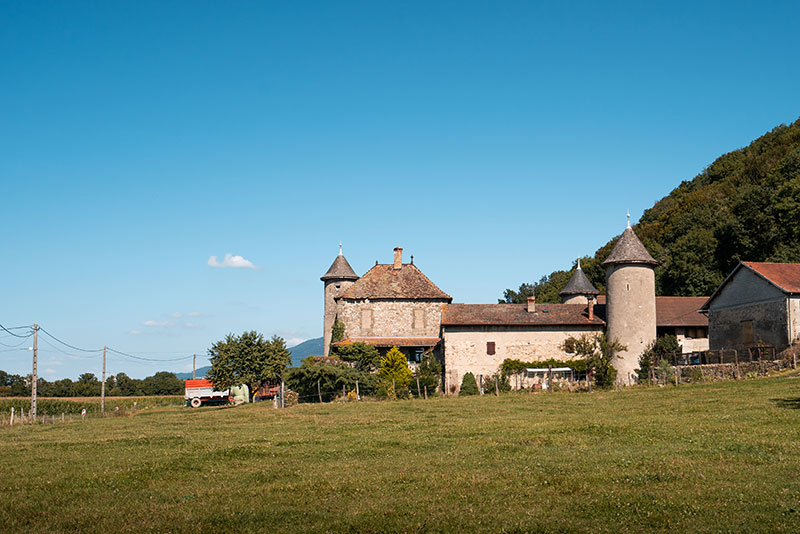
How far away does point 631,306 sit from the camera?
45.3 m

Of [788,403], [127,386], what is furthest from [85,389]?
[788,403]

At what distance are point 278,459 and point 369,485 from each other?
181 inches

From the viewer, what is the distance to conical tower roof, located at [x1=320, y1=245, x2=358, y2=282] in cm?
6205

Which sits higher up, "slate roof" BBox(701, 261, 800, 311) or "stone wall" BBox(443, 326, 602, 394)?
"slate roof" BBox(701, 261, 800, 311)

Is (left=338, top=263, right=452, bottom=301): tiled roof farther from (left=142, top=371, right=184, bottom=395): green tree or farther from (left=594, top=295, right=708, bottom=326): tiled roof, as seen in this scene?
(left=142, top=371, right=184, bottom=395): green tree

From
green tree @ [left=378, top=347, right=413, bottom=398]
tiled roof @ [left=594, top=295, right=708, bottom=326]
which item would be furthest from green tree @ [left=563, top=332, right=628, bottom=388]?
green tree @ [left=378, top=347, right=413, bottom=398]

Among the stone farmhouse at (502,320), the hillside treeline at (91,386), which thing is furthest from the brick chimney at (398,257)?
the hillside treeline at (91,386)

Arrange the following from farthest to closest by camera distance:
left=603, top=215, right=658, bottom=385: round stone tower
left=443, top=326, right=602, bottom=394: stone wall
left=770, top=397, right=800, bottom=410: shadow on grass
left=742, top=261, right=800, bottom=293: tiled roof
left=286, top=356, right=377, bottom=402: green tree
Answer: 1. left=443, top=326, right=602, bottom=394: stone wall
2. left=603, top=215, right=658, bottom=385: round stone tower
3. left=286, top=356, right=377, bottom=402: green tree
4. left=742, top=261, right=800, bottom=293: tiled roof
5. left=770, top=397, right=800, bottom=410: shadow on grass

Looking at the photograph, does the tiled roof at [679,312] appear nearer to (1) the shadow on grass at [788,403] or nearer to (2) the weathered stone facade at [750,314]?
(2) the weathered stone facade at [750,314]

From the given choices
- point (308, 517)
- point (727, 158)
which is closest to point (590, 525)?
point (308, 517)

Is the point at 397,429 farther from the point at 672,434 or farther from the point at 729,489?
the point at 729,489

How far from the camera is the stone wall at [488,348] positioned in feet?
152

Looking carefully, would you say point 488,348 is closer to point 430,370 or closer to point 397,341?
point 430,370

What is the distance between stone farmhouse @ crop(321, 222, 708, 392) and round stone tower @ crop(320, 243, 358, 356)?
4978 mm
